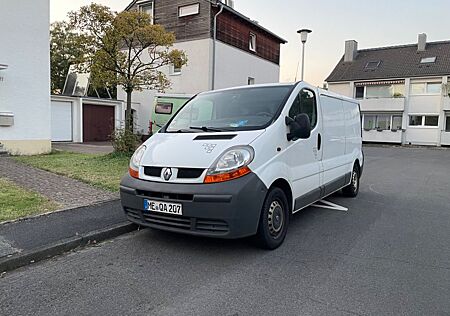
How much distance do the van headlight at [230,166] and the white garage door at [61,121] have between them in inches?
717

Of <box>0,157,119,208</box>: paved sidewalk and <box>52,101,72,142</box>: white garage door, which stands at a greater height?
<box>52,101,72,142</box>: white garage door

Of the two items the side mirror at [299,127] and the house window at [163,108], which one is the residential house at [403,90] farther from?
the side mirror at [299,127]

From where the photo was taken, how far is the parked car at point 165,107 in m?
16.8

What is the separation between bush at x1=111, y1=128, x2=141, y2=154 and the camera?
1103 centimetres

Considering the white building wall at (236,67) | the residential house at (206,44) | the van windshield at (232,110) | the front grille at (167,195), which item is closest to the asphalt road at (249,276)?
the front grille at (167,195)

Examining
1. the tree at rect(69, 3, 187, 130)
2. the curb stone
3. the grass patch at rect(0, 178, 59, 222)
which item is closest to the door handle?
the curb stone

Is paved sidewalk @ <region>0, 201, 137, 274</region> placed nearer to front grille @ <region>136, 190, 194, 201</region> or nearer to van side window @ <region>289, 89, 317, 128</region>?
front grille @ <region>136, 190, 194, 201</region>

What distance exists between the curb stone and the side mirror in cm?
256

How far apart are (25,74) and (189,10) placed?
12.5 m

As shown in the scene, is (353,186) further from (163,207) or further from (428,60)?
→ (428,60)

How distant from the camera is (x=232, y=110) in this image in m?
4.95

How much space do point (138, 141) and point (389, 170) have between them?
8970 mm

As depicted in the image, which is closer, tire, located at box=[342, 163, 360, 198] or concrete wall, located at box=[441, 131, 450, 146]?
tire, located at box=[342, 163, 360, 198]

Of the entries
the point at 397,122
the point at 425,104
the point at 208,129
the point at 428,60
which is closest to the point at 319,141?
the point at 208,129
